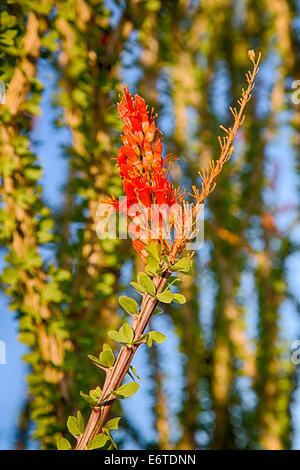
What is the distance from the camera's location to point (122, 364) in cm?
35

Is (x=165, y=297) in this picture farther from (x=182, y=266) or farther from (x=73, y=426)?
(x=73, y=426)

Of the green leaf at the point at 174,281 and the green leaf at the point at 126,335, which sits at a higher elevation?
the green leaf at the point at 174,281

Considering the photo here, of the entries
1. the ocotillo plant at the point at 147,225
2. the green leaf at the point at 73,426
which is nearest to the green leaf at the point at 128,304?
the ocotillo plant at the point at 147,225

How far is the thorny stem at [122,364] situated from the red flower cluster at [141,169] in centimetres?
5

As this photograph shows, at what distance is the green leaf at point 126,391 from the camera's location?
35cm

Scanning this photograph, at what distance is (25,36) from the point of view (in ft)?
2.21

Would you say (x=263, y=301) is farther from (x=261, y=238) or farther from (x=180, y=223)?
(x=180, y=223)

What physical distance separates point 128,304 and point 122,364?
5 cm

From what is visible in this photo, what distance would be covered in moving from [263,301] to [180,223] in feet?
3.99

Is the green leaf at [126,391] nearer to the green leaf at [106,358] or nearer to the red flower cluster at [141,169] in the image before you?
the green leaf at [106,358]

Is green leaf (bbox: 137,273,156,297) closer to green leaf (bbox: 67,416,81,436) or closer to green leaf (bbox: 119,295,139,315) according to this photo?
green leaf (bbox: 119,295,139,315)

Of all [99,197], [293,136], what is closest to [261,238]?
[293,136]

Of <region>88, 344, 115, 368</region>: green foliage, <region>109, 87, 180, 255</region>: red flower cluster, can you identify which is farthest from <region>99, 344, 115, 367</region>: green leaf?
<region>109, 87, 180, 255</region>: red flower cluster

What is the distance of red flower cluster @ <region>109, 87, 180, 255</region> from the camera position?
1.12 ft
